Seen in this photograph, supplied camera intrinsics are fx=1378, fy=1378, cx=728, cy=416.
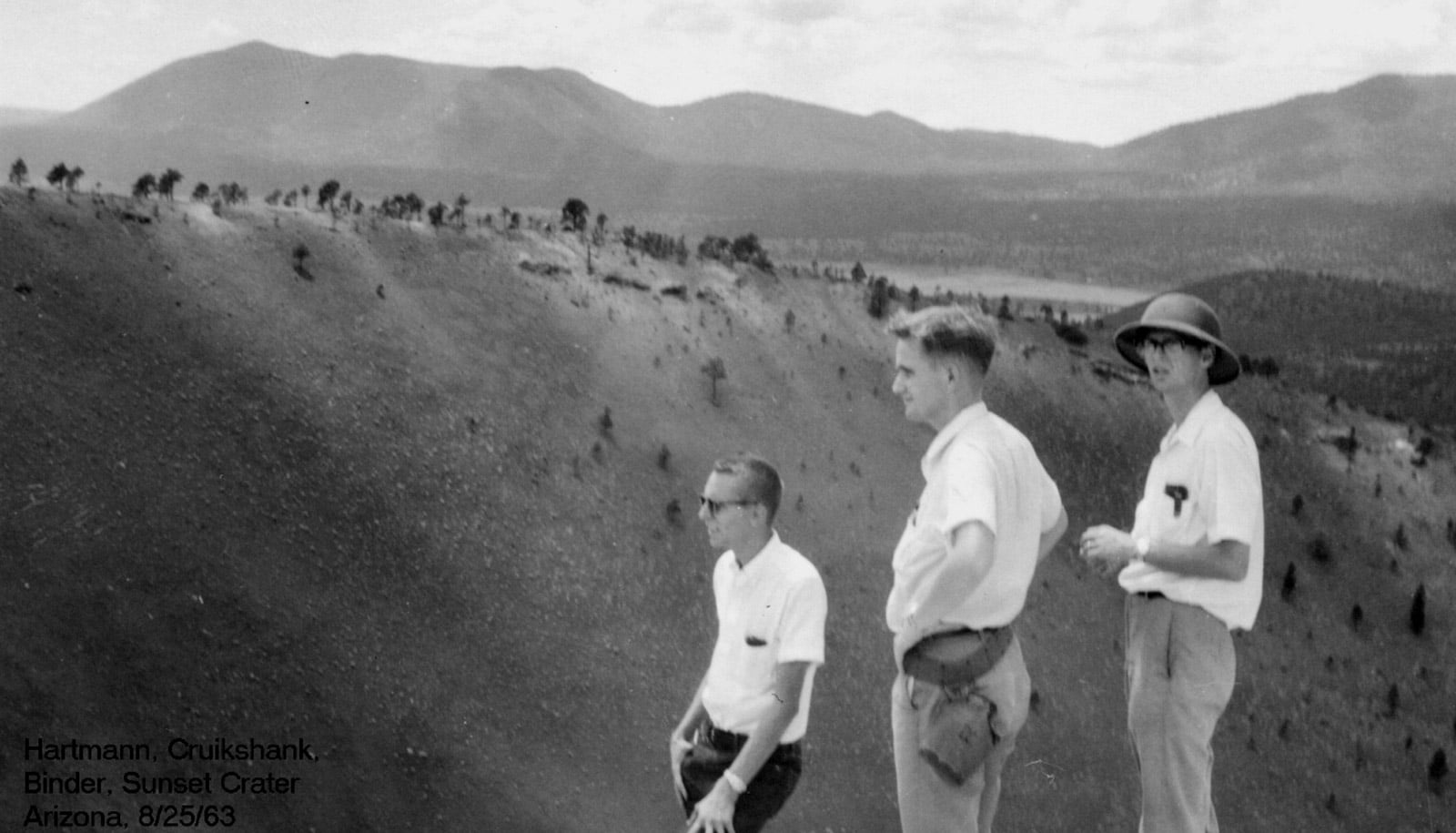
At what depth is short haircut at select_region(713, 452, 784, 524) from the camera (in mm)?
7465

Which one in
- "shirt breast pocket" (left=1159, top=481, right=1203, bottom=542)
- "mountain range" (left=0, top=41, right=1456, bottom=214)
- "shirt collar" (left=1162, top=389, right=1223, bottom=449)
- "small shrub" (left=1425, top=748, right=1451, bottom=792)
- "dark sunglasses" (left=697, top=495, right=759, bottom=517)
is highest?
"mountain range" (left=0, top=41, right=1456, bottom=214)

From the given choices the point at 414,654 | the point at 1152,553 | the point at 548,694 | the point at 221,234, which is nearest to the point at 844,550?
the point at 548,694

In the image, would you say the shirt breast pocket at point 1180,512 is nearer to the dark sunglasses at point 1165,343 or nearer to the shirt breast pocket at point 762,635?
the dark sunglasses at point 1165,343

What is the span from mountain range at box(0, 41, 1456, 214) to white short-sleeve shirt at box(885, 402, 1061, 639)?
5806cm

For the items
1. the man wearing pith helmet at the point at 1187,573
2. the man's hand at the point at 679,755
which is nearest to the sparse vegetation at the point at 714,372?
the man wearing pith helmet at the point at 1187,573

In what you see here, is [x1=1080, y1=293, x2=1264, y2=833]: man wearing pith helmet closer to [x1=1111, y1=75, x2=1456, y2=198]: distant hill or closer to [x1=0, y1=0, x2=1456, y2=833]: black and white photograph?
[x1=0, y1=0, x2=1456, y2=833]: black and white photograph

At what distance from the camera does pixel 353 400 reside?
2991 cm

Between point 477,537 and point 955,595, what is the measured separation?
2340 cm

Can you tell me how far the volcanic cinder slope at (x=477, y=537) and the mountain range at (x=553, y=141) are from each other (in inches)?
1268

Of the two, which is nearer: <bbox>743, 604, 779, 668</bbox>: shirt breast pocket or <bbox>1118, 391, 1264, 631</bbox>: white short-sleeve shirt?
<bbox>743, 604, 779, 668</bbox>: shirt breast pocket

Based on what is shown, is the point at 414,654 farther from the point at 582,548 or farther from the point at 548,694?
the point at 582,548

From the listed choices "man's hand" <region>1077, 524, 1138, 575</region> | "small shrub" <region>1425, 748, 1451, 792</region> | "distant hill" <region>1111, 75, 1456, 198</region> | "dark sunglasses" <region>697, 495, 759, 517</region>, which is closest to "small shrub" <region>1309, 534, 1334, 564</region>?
"small shrub" <region>1425, 748, 1451, 792</region>

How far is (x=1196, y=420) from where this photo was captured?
824 cm

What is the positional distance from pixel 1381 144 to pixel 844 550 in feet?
429
